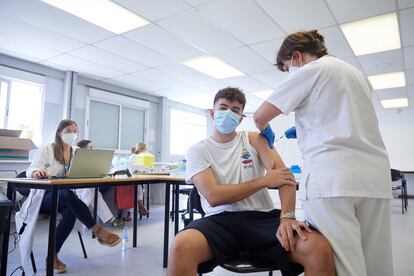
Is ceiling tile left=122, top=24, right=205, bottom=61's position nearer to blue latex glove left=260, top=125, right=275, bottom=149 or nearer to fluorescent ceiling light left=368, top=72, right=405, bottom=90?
blue latex glove left=260, top=125, right=275, bottom=149

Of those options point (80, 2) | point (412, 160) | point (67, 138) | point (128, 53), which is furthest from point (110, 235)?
point (412, 160)

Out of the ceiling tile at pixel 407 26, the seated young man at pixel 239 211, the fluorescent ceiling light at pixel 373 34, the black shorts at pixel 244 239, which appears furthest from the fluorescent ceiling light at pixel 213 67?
the black shorts at pixel 244 239

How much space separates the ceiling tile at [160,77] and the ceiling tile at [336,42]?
2.78 meters

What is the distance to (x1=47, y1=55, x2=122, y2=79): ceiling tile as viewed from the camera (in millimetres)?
4496

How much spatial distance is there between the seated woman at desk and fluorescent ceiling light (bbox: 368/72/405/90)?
5061 mm

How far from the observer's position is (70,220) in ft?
7.51

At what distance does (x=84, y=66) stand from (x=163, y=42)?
5.73ft

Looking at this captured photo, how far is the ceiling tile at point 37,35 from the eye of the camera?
3.38 meters

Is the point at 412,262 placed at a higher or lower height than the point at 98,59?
lower

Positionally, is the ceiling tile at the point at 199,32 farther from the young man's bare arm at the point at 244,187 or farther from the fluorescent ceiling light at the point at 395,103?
the fluorescent ceiling light at the point at 395,103

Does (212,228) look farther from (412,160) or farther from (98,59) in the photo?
(412,160)

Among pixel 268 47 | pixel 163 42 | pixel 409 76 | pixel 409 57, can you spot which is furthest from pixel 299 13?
pixel 409 76

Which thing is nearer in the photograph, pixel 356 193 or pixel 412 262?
pixel 356 193

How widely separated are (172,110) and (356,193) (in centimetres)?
700
